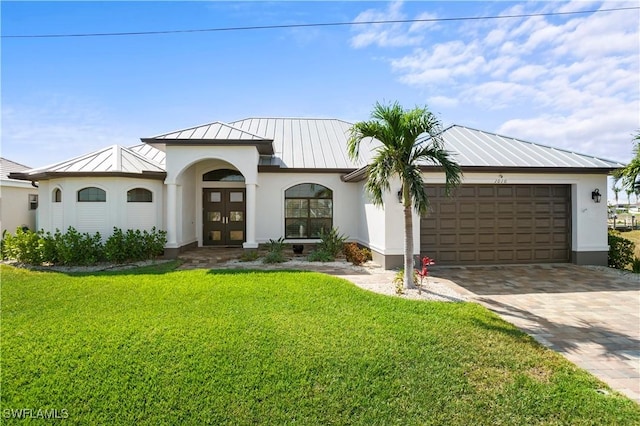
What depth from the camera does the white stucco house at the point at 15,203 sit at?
49.5ft

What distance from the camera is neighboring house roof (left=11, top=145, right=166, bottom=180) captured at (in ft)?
36.3

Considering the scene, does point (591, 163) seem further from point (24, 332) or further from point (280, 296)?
point (24, 332)

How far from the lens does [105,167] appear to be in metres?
11.4

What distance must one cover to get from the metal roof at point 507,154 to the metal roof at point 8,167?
2118 centimetres

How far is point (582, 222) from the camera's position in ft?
34.5

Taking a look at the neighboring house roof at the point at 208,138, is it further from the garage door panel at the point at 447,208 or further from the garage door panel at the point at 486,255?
the garage door panel at the point at 486,255

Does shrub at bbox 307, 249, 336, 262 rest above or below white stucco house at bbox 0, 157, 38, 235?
below

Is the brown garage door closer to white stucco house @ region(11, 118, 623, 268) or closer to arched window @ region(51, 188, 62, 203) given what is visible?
white stucco house @ region(11, 118, 623, 268)

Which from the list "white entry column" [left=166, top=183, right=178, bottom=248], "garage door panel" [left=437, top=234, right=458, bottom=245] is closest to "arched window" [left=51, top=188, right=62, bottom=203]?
"white entry column" [left=166, top=183, right=178, bottom=248]

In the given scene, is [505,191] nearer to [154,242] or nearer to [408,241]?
[408,241]

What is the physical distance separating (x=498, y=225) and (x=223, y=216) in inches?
454

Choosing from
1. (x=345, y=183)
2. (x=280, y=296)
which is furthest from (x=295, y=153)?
(x=280, y=296)

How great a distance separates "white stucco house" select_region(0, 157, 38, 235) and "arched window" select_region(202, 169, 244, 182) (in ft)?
30.6

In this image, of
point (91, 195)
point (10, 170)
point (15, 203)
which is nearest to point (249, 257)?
point (91, 195)
